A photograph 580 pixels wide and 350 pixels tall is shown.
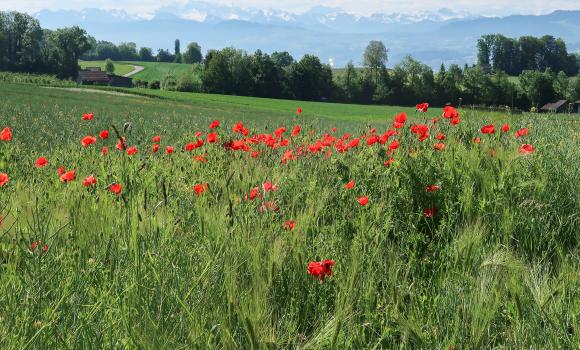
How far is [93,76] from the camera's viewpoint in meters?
91.6

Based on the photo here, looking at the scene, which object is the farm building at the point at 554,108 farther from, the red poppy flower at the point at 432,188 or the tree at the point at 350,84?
the tree at the point at 350,84

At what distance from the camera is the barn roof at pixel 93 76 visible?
9018cm

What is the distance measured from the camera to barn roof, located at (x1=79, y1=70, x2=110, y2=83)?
90.2 metres

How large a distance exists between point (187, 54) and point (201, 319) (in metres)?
161

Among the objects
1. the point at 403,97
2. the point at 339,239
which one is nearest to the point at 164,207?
the point at 339,239

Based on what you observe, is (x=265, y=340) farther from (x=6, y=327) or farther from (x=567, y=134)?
(x=567, y=134)

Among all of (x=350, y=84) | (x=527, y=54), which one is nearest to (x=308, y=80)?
(x=350, y=84)

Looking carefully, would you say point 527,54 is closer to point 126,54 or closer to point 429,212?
point 126,54

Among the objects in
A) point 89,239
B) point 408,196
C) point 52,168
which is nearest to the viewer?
point 89,239

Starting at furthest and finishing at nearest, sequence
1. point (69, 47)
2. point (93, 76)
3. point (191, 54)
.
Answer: point (191, 54)
point (93, 76)
point (69, 47)

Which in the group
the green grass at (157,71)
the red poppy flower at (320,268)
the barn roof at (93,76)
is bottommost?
the red poppy flower at (320,268)

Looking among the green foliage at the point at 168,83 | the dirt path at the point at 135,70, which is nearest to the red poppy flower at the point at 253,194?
the green foliage at the point at 168,83

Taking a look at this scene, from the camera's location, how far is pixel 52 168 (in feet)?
14.8

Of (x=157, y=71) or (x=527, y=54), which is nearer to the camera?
(x=157, y=71)
